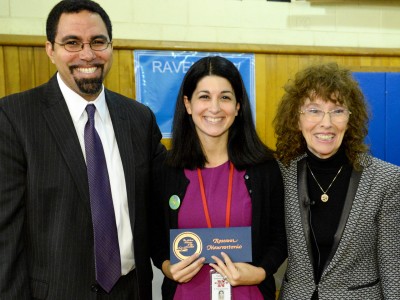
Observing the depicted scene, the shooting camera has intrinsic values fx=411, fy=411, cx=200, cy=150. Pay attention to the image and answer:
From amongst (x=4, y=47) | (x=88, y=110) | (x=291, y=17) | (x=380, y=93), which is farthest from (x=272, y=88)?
(x=88, y=110)

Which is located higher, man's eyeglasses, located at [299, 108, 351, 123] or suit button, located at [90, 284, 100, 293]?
man's eyeglasses, located at [299, 108, 351, 123]

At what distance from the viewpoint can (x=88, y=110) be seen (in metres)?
1.80

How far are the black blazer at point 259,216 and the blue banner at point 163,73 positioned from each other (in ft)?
7.53

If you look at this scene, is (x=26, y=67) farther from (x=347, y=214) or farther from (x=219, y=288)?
(x=347, y=214)

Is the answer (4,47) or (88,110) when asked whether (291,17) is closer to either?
(4,47)

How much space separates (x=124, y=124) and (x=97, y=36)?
0.42 metres

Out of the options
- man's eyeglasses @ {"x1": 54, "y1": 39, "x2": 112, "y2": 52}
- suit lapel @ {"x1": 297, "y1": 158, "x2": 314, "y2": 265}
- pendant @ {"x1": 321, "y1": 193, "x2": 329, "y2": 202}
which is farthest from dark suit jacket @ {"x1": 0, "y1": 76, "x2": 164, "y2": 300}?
pendant @ {"x1": 321, "y1": 193, "x2": 329, "y2": 202}

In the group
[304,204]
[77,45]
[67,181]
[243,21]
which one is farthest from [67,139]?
[243,21]

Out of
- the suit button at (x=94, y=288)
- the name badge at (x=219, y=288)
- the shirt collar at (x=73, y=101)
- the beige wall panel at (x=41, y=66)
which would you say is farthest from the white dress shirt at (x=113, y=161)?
the beige wall panel at (x=41, y=66)

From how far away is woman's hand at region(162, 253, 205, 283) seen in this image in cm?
169

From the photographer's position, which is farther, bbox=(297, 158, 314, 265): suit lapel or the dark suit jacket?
bbox=(297, 158, 314, 265): suit lapel

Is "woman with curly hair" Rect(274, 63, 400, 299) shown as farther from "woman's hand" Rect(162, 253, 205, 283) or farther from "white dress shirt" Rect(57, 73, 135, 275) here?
"white dress shirt" Rect(57, 73, 135, 275)

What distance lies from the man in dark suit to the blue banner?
2.24 meters

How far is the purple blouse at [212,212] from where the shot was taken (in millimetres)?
1817
